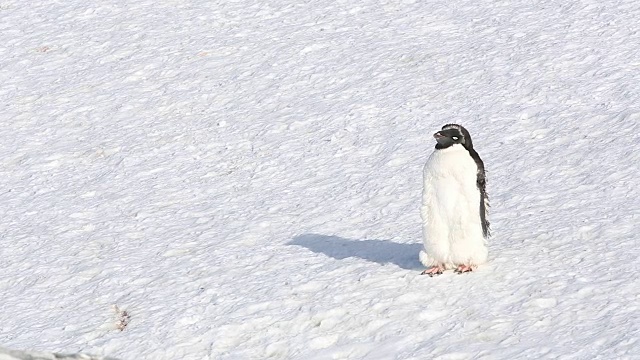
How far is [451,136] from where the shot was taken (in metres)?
8.30

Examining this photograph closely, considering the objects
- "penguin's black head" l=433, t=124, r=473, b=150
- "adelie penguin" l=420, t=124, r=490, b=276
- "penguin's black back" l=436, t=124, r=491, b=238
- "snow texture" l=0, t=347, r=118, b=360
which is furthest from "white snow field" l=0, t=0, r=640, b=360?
"snow texture" l=0, t=347, r=118, b=360

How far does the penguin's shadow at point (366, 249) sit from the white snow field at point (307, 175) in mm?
30

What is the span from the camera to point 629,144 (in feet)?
35.8

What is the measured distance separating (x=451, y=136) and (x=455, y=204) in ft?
1.72

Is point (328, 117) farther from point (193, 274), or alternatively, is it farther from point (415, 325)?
point (415, 325)

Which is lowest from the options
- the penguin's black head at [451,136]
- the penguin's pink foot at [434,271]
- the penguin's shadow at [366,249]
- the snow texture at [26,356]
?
the penguin's shadow at [366,249]

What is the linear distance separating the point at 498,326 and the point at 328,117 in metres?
6.46

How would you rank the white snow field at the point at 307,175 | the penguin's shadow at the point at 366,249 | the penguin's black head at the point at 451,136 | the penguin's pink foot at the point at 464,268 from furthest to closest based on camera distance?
the penguin's shadow at the point at 366,249 < the penguin's pink foot at the point at 464,268 < the penguin's black head at the point at 451,136 < the white snow field at the point at 307,175

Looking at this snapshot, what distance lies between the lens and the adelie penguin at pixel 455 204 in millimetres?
8289

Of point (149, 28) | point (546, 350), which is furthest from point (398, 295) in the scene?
point (149, 28)

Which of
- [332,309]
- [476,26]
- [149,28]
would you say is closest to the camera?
[332,309]

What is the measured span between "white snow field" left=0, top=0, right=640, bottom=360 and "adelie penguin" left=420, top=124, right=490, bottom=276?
6.6 inches

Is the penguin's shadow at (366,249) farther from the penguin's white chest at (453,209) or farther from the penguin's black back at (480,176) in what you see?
the penguin's black back at (480,176)

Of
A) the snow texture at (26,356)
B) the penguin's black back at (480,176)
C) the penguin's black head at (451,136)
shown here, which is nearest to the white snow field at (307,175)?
the penguin's black back at (480,176)
